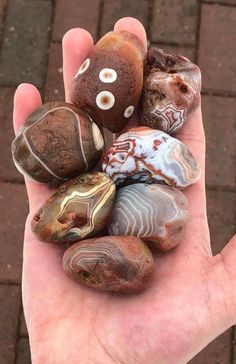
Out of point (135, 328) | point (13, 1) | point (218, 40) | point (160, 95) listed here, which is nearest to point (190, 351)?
point (135, 328)

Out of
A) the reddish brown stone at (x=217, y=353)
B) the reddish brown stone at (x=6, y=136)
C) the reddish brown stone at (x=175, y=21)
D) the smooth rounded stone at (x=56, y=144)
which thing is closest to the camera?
the smooth rounded stone at (x=56, y=144)

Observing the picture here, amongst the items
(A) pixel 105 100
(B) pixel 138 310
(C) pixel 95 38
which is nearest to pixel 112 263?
(B) pixel 138 310

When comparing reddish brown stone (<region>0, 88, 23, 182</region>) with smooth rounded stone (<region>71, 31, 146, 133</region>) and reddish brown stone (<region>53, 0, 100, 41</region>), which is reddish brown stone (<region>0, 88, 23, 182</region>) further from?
smooth rounded stone (<region>71, 31, 146, 133</region>)

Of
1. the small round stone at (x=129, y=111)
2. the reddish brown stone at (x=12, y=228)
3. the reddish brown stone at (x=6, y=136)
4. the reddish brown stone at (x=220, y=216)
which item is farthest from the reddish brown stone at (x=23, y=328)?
the small round stone at (x=129, y=111)

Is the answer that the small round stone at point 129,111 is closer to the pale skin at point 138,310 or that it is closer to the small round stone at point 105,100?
the small round stone at point 105,100

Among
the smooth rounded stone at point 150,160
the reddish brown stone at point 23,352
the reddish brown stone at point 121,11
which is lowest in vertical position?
the reddish brown stone at point 23,352

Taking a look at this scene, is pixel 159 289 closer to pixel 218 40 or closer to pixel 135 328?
pixel 135 328

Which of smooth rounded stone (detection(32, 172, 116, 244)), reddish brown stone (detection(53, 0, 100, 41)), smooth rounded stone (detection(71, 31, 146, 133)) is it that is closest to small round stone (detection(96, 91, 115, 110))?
smooth rounded stone (detection(71, 31, 146, 133))
